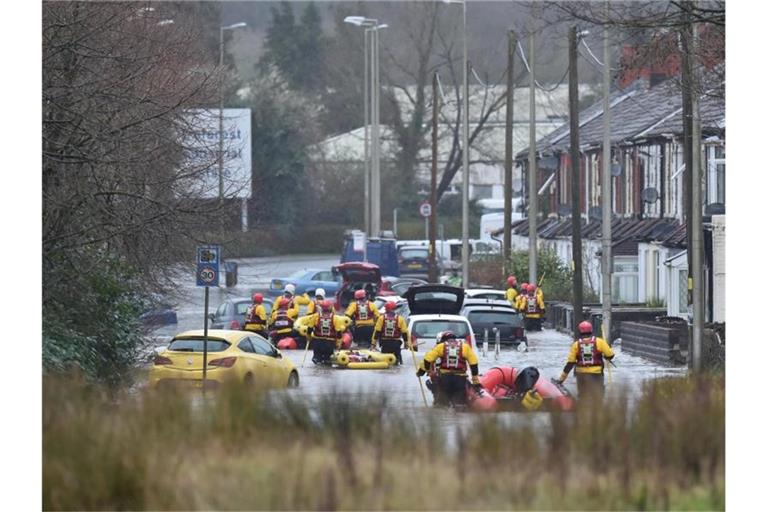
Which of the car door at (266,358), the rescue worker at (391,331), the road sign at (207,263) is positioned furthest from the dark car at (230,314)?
the road sign at (207,263)

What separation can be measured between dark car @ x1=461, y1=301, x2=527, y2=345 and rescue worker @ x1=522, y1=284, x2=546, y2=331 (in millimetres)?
5876

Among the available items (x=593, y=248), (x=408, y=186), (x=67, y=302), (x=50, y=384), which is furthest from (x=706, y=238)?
(x=408, y=186)

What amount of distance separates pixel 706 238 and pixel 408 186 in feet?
182

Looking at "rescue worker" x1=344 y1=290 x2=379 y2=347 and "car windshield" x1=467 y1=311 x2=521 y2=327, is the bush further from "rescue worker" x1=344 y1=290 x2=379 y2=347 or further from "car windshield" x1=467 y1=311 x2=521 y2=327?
"car windshield" x1=467 y1=311 x2=521 y2=327

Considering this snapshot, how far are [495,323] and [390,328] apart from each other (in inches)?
235

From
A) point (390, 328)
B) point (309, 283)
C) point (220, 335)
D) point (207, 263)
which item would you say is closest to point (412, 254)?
point (309, 283)

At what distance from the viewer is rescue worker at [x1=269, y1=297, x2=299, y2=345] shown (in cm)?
3766

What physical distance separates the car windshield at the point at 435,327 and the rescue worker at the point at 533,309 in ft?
35.0

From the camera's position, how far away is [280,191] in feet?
279

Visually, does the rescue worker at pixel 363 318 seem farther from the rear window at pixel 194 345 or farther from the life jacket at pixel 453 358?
the life jacket at pixel 453 358

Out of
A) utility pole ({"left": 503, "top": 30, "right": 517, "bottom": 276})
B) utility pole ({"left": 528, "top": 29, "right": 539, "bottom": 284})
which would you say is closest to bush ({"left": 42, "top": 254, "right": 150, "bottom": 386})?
utility pole ({"left": 528, "top": 29, "right": 539, "bottom": 284})

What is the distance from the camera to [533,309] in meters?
45.4

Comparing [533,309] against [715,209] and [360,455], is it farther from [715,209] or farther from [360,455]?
[360,455]

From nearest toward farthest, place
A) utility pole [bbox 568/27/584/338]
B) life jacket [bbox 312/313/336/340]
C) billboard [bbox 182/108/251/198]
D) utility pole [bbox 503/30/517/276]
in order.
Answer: billboard [bbox 182/108/251/198] < life jacket [bbox 312/313/336/340] < utility pole [bbox 568/27/584/338] < utility pole [bbox 503/30/517/276]
